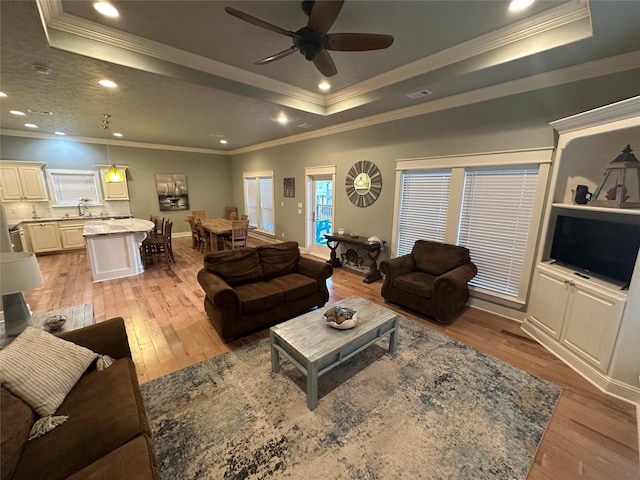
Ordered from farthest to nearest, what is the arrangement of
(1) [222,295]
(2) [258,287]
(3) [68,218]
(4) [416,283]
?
(3) [68,218] → (4) [416,283] → (2) [258,287] → (1) [222,295]

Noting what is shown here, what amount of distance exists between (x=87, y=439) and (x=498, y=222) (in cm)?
434

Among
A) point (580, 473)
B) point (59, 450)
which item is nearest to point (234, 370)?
point (59, 450)

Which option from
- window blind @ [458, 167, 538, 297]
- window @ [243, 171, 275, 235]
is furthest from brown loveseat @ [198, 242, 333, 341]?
window @ [243, 171, 275, 235]

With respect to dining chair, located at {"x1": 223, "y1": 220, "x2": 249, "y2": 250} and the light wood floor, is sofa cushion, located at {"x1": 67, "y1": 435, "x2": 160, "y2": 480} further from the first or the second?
dining chair, located at {"x1": 223, "y1": 220, "x2": 249, "y2": 250}

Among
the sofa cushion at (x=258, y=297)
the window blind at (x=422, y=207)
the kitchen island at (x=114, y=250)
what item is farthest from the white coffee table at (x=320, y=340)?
the kitchen island at (x=114, y=250)

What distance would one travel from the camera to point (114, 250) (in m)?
4.72

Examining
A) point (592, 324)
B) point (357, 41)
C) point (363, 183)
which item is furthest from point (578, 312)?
point (363, 183)

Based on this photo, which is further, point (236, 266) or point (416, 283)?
point (416, 283)

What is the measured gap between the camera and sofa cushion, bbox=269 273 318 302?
10.2ft

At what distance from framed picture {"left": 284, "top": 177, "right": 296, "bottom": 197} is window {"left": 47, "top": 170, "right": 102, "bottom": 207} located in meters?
5.23

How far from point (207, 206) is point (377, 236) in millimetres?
6716

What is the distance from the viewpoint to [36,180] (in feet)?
19.7

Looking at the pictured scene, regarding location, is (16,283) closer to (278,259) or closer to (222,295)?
(222,295)

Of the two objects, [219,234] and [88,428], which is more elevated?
[219,234]
